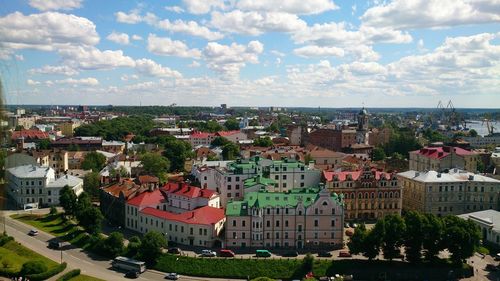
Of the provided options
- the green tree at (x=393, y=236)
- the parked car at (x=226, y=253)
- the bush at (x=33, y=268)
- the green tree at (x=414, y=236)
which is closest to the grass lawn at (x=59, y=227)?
the bush at (x=33, y=268)

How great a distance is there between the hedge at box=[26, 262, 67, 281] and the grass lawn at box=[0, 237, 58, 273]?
86cm

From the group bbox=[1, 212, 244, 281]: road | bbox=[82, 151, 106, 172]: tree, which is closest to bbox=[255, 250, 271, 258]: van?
bbox=[1, 212, 244, 281]: road

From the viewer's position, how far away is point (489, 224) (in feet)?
201

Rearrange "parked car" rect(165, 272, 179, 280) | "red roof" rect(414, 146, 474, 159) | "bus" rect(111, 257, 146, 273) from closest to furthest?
"parked car" rect(165, 272, 179, 280) < "bus" rect(111, 257, 146, 273) < "red roof" rect(414, 146, 474, 159)

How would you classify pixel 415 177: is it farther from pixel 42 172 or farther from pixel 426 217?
pixel 42 172

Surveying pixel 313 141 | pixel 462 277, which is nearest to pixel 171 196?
pixel 462 277

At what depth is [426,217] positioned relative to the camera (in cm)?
5284

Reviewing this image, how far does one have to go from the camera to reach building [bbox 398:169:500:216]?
7119 cm

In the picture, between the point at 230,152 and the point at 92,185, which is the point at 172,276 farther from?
the point at 230,152

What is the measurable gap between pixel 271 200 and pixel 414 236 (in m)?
16.2

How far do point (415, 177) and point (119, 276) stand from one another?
45.2 meters

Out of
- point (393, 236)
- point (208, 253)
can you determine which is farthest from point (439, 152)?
point (208, 253)

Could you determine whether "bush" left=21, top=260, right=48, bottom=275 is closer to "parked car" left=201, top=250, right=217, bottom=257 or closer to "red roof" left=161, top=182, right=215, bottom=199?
"parked car" left=201, top=250, right=217, bottom=257

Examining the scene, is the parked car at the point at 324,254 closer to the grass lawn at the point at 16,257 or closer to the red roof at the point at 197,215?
the red roof at the point at 197,215
